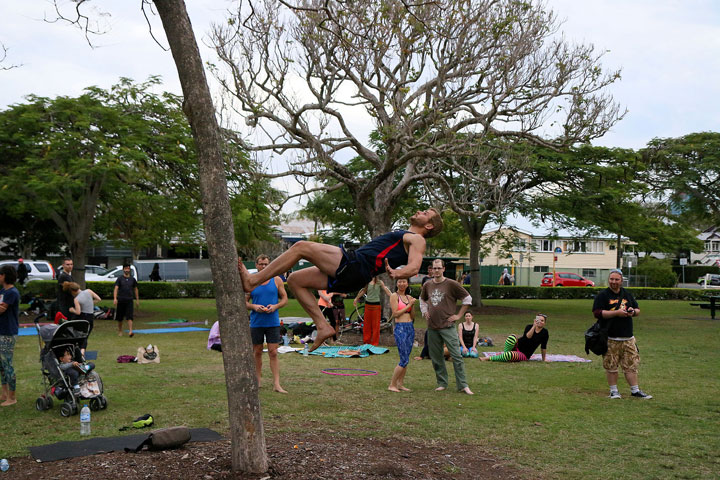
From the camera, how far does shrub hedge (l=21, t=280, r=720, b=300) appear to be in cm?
3303

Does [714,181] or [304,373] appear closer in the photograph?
[304,373]

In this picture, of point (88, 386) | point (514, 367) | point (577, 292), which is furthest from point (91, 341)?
point (577, 292)

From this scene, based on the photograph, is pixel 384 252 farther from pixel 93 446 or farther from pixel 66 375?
pixel 66 375

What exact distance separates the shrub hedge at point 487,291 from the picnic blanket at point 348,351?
61.4 feet

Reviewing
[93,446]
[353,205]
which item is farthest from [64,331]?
[353,205]

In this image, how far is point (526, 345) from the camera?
13953mm

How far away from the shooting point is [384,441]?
22.4 ft

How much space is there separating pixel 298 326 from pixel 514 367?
6186 millimetres

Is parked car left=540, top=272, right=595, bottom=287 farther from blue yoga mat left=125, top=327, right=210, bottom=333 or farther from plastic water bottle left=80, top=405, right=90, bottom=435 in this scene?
plastic water bottle left=80, top=405, right=90, bottom=435

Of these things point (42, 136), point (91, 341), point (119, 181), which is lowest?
point (91, 341)

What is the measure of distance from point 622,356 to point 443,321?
2.67m

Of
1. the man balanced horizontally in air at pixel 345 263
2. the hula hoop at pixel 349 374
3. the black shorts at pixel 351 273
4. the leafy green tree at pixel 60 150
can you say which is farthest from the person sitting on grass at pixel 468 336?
the leafy green tree at pixel 60 150

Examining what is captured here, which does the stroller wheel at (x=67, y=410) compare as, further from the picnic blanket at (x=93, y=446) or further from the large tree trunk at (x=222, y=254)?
the large tree trunk at (x=222, y=254)

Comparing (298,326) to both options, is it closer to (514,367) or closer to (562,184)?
(514,367)
